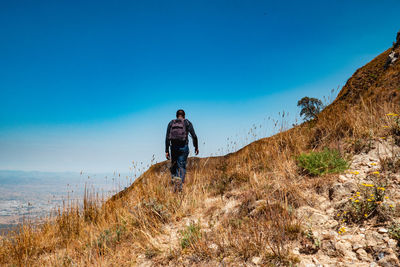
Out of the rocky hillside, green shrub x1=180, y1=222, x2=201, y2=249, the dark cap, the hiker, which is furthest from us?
the dark cap

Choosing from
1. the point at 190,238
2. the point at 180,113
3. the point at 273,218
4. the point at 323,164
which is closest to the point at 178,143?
the point at 180,113

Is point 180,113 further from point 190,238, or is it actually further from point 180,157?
point 190,238

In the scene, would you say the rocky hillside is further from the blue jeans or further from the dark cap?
the dark cap

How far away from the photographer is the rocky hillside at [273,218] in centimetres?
201

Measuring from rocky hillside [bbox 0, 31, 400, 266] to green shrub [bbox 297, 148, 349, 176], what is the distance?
0.02 m

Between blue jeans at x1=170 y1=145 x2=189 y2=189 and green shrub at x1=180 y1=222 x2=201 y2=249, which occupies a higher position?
blue jeans at x1=170 y1=145 x2=189 y2=189

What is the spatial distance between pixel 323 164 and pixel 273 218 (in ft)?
5.35

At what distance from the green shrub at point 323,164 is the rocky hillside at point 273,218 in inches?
0.7

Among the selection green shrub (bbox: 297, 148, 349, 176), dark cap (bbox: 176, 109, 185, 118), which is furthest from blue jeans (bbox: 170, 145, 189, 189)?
green shrub (bbox: 297, 148, 349, 176)

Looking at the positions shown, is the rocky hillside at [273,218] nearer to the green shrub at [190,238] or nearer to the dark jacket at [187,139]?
the green shrub at [190,238]

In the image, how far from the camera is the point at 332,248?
1.95 meters

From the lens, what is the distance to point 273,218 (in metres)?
2.27

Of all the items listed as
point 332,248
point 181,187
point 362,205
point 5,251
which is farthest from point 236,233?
point 5,251

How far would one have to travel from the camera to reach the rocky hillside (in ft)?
6.61
